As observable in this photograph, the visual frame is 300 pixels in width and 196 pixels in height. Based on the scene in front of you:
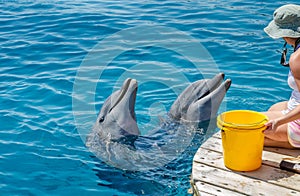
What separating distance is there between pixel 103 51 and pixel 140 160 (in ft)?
16.9

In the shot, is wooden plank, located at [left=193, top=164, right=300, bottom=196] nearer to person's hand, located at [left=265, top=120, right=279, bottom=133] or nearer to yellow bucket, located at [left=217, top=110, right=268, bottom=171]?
yellow bucket, located at [left=217, top=110, right=268, bottom=171]

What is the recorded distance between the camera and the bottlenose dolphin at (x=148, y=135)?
282 inches

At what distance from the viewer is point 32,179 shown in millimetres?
7090

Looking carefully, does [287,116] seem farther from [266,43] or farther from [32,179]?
[266,43]

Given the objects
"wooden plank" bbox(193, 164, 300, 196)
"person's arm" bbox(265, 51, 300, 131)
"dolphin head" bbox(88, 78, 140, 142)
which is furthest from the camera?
"dolphin head" bbox(88, 78, 140, 142)

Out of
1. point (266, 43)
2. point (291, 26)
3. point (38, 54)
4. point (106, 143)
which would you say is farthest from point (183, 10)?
point (291, 26)

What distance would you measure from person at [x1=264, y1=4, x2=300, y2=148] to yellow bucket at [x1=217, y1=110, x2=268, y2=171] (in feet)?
0.64

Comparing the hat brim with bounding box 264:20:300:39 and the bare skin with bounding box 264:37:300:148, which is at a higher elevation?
the hat brim with bounding box 264:20:300:39

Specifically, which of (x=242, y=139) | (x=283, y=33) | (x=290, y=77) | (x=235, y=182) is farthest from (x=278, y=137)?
(x=283, y=33)

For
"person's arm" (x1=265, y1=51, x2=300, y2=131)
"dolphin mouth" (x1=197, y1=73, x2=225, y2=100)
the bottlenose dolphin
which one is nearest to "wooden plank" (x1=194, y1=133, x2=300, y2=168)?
"person's arm" (x1=265, y1=51, x2=300, y2=131)

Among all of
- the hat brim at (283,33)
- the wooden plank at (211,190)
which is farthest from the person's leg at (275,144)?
the hat brim at (283,33)

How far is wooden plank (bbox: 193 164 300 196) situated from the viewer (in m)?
5.12

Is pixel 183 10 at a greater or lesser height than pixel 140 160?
greater

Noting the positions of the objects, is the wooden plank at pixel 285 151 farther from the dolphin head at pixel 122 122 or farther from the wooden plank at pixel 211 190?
the dolphin head at pixel 122 122
